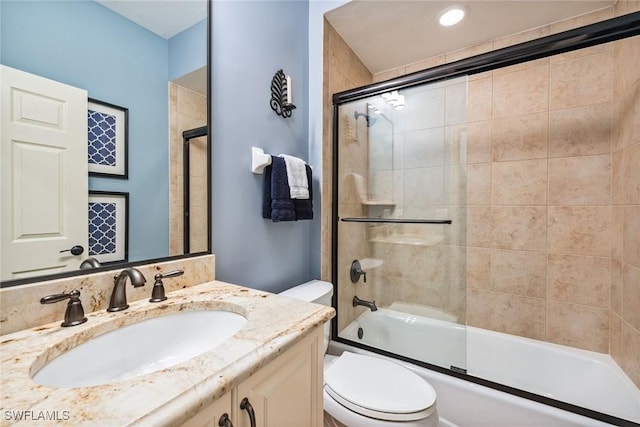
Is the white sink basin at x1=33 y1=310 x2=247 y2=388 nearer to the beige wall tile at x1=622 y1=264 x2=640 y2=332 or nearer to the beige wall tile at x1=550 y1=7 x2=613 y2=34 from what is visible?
the beige wall tile at x1=622 y1=264 x2=640 y2=332

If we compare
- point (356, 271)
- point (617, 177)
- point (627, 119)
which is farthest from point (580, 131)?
point (356, 271)

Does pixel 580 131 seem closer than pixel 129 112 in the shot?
No

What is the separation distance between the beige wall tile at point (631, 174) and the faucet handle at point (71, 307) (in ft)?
7.25

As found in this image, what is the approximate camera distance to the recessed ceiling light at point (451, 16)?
5.09ft

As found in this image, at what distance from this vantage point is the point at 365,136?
5.98 feet

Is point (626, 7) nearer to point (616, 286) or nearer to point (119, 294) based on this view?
point (616, 286)

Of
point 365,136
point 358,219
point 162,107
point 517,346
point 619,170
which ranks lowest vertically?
point 517,346

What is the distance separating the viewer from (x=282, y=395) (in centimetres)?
64

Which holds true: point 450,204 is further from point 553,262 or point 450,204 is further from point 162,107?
point 162,107

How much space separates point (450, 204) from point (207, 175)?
4.24ft

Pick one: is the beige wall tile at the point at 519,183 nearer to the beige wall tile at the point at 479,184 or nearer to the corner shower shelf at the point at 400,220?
the beige wall tile at the point at 479,184

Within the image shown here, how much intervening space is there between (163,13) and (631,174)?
2.17 m

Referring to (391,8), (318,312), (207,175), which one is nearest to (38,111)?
(207,175)

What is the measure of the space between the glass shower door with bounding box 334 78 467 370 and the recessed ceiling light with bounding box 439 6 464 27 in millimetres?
515
